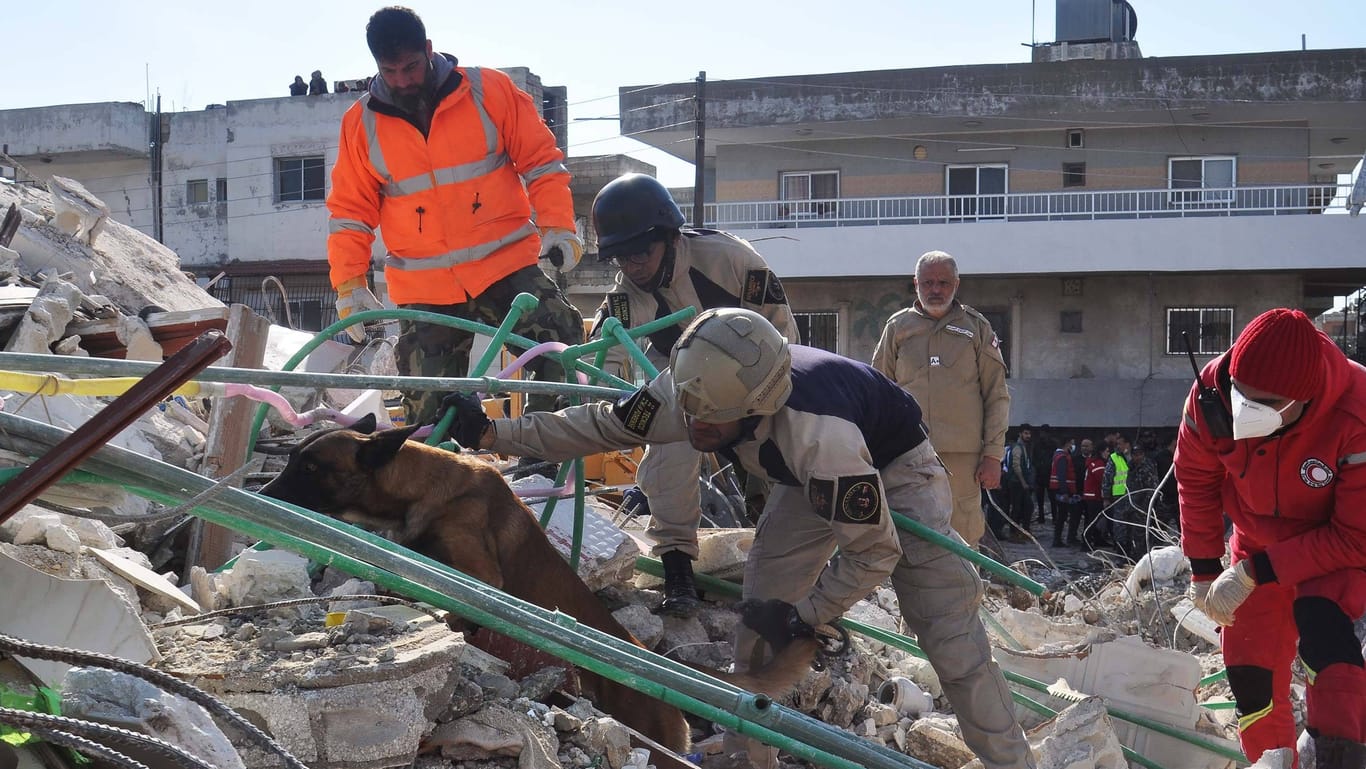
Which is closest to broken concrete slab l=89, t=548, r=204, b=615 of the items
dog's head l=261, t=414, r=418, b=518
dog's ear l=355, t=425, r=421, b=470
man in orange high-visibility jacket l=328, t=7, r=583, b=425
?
dog's head l=261, t=414, r=418, b=518

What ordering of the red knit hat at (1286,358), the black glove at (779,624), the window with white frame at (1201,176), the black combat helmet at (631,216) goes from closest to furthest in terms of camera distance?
the black glove at (779,624), the red knit hat at (1286,358), the black combat helmet at (631,216), the window with white frame at (1201,176)

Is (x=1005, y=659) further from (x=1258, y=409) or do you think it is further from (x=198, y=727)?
Answer: (x=198, y=727)

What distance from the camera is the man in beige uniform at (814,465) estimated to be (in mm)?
3611

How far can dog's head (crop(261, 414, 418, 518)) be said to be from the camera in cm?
406

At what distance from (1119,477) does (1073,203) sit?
9.36m

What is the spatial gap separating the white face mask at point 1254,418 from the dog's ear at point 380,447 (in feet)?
8.66

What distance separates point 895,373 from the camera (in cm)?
733

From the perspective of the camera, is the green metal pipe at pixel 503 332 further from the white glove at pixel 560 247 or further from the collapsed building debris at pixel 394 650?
the collapsed building debris at pixel 394 650

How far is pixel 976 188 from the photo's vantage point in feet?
79.4

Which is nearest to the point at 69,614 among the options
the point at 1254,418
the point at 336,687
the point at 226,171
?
the point at 336,687

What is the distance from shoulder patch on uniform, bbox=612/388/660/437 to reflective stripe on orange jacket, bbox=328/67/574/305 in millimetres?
1612

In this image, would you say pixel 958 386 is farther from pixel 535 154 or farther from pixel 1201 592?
pixel 535 154

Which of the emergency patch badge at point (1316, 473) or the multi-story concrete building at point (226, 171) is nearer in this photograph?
the emergency patch badge at point (1316, 473)

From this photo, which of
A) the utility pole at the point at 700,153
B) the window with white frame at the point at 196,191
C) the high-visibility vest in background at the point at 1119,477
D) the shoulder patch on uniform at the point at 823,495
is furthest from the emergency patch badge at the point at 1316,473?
the window with white frame at the point at 196,191
